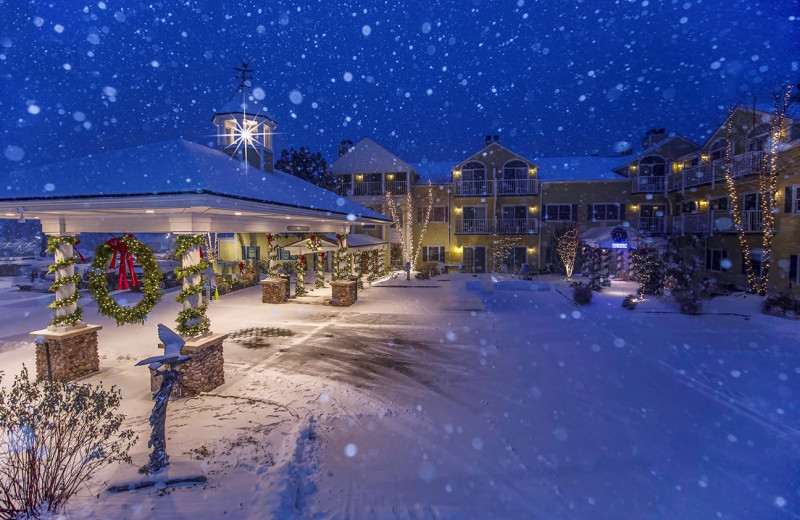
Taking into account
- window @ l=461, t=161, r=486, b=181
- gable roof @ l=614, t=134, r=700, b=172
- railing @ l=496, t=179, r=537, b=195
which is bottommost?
railing @ l=496, t=179, r=537, b=195

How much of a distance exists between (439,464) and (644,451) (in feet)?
9.41

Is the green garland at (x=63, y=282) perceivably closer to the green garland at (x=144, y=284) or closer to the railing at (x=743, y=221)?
the green garland at (x=144, y=284)

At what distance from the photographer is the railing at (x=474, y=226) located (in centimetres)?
2672

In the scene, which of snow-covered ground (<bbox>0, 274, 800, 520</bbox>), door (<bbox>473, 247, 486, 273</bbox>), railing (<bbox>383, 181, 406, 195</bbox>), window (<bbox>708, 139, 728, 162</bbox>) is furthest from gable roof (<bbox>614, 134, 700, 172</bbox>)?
snow-covered ground (<bbox>0, 274, 800, 520</bbox>)

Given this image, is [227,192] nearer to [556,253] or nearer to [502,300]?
[502,300]

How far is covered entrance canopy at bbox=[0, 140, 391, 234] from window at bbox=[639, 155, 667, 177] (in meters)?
24.7

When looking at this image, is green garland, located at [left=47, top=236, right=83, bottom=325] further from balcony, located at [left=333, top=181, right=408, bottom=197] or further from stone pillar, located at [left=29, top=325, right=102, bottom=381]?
balcony, located at [left=333, top=181, right=408, bottom=197]

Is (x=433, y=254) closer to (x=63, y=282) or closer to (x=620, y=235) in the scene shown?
(x=620, y=235)

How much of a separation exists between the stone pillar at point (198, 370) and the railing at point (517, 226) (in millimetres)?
22037

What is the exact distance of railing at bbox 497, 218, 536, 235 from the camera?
1038 inches

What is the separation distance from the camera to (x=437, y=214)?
27.8 m

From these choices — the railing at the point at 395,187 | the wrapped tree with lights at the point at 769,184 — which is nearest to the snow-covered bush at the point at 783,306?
Result: the wrapped tree with lights at the point at 769,184

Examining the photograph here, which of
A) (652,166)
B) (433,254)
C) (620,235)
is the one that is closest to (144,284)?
(620,235)

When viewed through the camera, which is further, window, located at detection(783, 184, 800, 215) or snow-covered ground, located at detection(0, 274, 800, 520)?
window, located at detection(783, 184, 800, 215)
